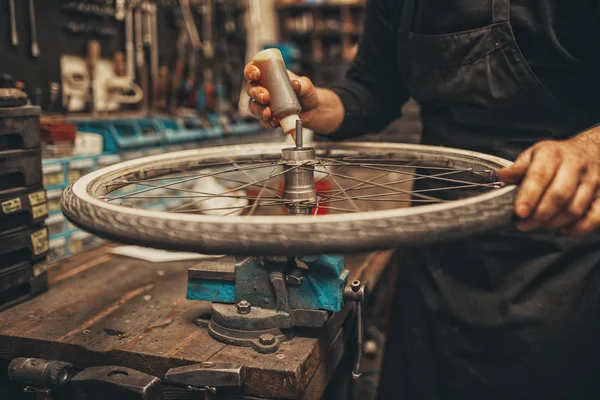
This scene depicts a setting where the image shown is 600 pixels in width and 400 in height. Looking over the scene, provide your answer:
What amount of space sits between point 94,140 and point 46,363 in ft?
2.91

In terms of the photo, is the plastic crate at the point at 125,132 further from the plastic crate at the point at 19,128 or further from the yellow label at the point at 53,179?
the plastic crate at the point at 19,128

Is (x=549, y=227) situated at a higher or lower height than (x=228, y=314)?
higher

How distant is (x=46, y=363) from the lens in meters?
0.81

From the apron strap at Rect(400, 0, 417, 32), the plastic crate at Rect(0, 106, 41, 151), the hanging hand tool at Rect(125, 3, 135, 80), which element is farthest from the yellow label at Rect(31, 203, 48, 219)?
the hanging hand tool at Rect(125, 3, 135, 80)

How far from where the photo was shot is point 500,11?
98cm

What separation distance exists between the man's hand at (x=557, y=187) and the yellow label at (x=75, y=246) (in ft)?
3.80

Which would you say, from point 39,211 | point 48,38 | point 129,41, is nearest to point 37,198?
point 39,211

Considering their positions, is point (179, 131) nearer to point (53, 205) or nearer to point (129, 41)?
point (129, 41)

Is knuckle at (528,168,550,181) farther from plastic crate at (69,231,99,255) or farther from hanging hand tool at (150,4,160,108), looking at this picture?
hanging hand tool at (150,4,160,108)

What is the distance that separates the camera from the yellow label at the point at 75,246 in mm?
1437

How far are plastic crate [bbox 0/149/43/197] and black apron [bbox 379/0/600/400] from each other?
79 centimetres

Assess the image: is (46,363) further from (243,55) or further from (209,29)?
(243,55)

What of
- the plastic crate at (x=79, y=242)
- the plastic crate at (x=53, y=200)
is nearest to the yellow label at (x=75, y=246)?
the plastic crate at (x=79, y=242)

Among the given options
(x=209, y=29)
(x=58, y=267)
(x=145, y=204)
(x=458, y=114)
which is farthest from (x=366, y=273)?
(x=209, y=29)
